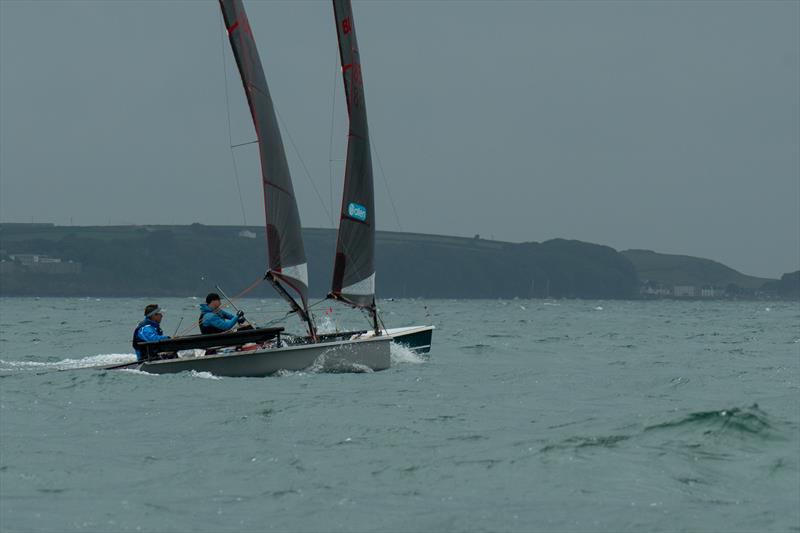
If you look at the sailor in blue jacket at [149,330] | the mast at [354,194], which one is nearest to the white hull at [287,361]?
the sailor in blue jacket at [149,330]

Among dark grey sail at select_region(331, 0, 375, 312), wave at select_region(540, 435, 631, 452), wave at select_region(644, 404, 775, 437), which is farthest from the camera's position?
dark grey sail at select_region(331, 0, 375, 312)

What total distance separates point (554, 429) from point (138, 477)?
6.12m

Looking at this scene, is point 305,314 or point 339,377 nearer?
point 339,377

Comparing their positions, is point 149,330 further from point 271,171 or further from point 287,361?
point 271,171

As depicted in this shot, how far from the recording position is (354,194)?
27.5 meters

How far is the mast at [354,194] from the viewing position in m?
27.4

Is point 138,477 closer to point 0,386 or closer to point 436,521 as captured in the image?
point 436,521

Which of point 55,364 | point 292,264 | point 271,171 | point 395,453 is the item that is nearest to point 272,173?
point 271,171

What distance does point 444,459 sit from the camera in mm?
13859

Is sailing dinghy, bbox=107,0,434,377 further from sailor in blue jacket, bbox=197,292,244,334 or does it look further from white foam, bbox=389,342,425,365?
sailor in blue jacket, bbox=197,292,244,334

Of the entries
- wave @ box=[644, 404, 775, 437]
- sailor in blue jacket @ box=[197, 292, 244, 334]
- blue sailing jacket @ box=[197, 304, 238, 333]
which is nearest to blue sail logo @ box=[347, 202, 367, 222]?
sailor in blue jacket @ box=[197, 292, 244, 334]

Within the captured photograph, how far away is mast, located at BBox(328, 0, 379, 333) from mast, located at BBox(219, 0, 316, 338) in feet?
3.87

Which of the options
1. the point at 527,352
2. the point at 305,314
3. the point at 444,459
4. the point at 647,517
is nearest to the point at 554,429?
the point at 444,459

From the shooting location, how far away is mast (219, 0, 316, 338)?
86.1 feet
